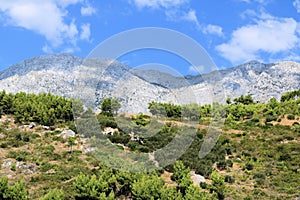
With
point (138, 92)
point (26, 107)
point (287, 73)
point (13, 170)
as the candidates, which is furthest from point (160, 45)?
point (287, 73)

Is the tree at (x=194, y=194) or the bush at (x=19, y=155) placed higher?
the bush at (x=19, y=155)

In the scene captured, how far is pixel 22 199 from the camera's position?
2866cm

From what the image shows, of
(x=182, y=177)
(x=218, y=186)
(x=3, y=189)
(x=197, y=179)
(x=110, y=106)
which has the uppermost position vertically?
(x=110, y=106)

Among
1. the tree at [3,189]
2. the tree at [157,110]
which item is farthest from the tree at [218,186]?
the tree at [157,110]

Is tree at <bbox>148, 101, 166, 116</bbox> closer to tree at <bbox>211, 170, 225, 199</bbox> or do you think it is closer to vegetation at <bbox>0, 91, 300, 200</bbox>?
vegetation at <bbox>0, 91, 300, 200</bbox>

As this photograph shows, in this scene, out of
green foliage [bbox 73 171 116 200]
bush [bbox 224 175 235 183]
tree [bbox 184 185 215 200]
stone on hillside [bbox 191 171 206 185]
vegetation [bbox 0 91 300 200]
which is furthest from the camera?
bush [bbox 224 175 235 183]

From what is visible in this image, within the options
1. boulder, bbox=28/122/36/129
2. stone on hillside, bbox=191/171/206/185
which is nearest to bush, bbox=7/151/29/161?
boulder, bbox=28/122/36/129

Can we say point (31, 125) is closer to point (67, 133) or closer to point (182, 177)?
point (67, 133)

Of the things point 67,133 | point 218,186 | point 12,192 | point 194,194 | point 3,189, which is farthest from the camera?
point 67,133

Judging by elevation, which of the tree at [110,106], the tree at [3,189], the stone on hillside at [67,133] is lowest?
the tree at [3,189]

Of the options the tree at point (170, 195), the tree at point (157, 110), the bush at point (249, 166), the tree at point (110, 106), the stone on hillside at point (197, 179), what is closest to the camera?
the tree at point (170, 195)

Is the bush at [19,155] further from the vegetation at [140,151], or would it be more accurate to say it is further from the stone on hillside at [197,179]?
the stone on hillside at [197,179]

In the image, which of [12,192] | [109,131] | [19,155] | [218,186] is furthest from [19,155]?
[218,186]

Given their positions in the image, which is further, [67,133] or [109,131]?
[109,131]
